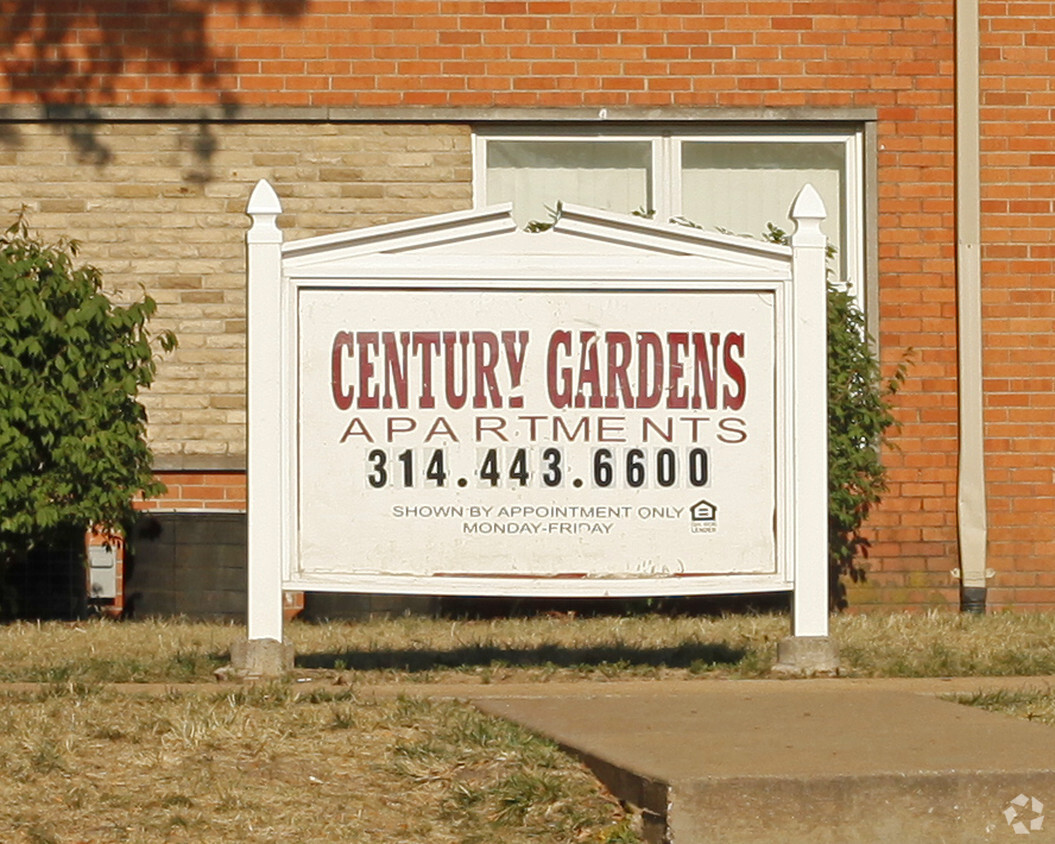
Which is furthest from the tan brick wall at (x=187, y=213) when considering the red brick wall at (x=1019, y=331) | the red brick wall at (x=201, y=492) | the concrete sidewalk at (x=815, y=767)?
the concrete sidewalk at (x=815, y=767)

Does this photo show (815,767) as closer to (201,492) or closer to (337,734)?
(337,734)

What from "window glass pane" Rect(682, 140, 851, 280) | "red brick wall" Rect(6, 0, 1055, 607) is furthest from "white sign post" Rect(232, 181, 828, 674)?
"window glass pane" Rect(682, 140, 851, 280)

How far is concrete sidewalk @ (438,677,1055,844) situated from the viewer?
17.5 feet

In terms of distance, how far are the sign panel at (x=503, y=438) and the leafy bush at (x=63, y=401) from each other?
294 cm

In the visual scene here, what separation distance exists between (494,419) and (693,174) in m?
5.08

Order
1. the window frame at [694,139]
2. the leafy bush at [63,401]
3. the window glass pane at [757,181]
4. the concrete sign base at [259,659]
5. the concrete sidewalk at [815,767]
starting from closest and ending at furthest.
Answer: the concrete sidewalk at [815,767] < the concrete sign base at [259,659] < the leafy bush at [63,401] < the window frame at [694,139] < the window glass pane at [757,181]

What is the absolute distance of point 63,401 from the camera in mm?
10617

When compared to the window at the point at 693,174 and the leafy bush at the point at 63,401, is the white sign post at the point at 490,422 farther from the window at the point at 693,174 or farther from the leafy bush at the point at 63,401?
the window at the point at 693,174

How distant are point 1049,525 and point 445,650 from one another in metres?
4.85

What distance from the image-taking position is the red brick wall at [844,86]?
12266 millimetres

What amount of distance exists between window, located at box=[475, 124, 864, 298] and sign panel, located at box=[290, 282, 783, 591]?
4551 millimetres

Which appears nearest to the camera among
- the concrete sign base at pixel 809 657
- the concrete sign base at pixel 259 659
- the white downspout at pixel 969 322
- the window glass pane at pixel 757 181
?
the concrete sign base at pixel 259 659

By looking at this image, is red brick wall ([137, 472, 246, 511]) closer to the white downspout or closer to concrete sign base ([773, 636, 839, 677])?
the white downspout

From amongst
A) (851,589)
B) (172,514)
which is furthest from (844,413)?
(172,514)
